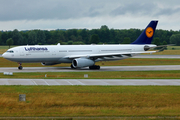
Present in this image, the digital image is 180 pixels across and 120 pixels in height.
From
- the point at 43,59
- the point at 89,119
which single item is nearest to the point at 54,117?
the point at 89,119

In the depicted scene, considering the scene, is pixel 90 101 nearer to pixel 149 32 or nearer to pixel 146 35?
pixel 146 35

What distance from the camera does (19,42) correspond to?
173 meters

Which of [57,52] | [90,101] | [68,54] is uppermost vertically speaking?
[57,52]

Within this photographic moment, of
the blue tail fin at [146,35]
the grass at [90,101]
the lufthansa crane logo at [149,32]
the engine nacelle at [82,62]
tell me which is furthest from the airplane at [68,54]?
the grass at [90,101]

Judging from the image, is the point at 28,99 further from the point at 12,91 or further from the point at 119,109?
the point at 119,109

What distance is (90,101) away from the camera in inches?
903

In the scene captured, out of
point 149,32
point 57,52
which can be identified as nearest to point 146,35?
point 149,32

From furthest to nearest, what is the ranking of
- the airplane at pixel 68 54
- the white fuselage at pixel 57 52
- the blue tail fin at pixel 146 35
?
the blue tail fin at pixel 146 35
the airplane at pixel 68 54
the white fuselage at pixel 57 52

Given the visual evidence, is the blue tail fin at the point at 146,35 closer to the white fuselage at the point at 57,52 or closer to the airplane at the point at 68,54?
the airplane at the point at 68,54

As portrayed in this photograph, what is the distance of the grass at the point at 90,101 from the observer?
19438 millimetres

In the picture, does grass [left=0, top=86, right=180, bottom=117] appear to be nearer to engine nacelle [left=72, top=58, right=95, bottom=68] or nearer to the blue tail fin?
engine nacelle [left=72, top=58, right=95, bottom=68]

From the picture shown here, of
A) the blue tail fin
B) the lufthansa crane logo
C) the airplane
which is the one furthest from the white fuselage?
the lufthansa crane logo

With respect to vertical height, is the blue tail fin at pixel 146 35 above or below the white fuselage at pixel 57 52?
above

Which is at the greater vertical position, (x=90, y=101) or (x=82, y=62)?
(x=90, y=101)
